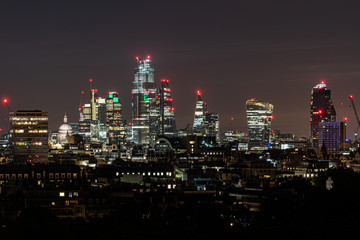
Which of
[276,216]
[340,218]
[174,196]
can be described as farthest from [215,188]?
[340,218]

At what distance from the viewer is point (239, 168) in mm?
187750

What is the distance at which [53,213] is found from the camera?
106m

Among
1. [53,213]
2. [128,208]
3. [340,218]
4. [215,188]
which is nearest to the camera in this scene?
[340,218]

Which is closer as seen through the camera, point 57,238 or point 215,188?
point 57,238

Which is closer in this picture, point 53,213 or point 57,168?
point 53,213

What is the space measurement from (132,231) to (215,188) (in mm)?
55243

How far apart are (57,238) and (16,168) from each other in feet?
271

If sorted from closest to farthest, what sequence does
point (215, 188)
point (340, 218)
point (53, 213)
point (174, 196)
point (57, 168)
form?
point (340, 218) → point (53, 213) → point (174, 196) → point (215, 188) → point (57, 168)

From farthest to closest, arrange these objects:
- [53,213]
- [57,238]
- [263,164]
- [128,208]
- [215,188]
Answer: [263,164]
[215,188]
[53,213]
[128,208]
[57,238]

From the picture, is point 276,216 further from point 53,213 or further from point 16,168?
point 16,168

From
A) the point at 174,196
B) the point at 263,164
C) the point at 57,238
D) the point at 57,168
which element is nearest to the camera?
the point at 57,238

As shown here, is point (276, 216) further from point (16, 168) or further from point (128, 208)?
point (16, 168)

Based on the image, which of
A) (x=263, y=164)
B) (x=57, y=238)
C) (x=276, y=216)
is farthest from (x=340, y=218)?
(x=263, y=164)

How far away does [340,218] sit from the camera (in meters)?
92.7
